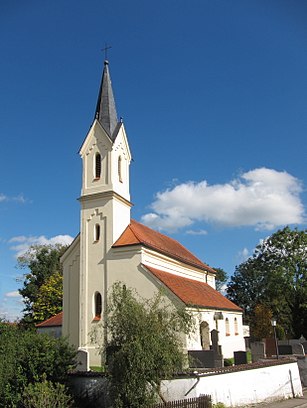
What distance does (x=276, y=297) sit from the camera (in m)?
55.8

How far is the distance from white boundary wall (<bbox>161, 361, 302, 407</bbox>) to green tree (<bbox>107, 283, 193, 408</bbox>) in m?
1.96

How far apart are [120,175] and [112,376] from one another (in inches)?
748

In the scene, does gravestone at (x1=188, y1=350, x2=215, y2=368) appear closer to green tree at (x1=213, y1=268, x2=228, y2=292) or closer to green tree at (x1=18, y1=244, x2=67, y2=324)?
green tree at (x1=18, y1=244, x2=67, y2=324)

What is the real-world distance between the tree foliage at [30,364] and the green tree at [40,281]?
107 feet

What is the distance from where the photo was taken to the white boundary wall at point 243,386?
1575 cm

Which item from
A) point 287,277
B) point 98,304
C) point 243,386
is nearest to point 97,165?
point 98,304

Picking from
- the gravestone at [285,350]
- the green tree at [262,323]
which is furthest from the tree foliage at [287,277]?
the gravestone at [285,350]

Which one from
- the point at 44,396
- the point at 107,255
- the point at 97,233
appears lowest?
the point at 44,396

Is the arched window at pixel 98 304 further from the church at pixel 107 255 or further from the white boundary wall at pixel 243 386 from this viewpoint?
the white boundary wall at pixel 243 386

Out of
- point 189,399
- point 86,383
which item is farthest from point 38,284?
point 189,399

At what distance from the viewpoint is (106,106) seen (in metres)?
32.5

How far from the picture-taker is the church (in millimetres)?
27391

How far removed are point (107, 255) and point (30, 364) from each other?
43.0ft

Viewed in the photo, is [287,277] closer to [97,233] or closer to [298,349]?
[298,349]
